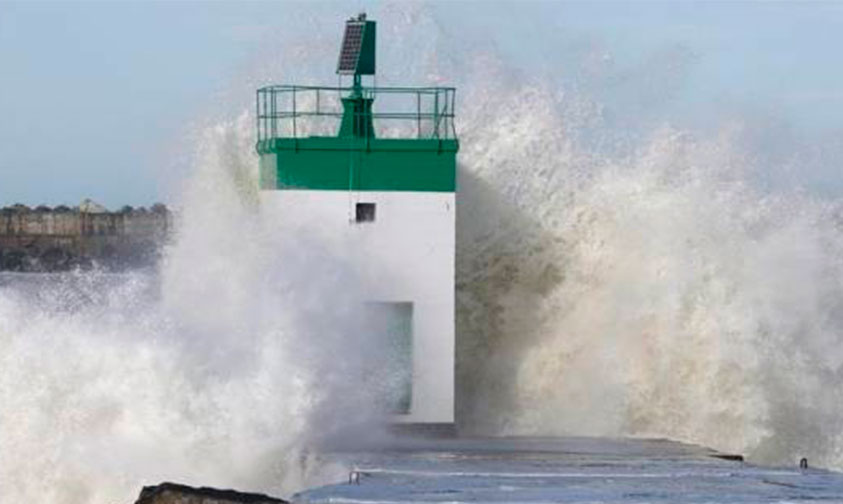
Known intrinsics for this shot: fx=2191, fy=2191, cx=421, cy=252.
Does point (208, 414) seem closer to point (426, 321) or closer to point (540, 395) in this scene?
point (426, 321)

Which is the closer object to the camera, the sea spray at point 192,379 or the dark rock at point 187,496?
the dark rock at point 187,496

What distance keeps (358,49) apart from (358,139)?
1.27 m

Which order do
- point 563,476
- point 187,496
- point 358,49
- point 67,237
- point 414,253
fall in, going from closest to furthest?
point 187,496
point 563,476
point 414,253
point 358,49
point 67,237

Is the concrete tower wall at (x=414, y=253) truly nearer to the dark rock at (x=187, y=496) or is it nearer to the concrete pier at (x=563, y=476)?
the concrete pier at (x=563, y=476)

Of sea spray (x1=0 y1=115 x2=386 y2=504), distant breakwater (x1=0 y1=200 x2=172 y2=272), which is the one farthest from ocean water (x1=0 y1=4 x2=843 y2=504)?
distant breakwater (x1=0 y1=200 x2=172 y2=272)

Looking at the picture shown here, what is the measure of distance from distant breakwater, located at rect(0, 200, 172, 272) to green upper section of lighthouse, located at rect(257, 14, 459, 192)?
8156 cm

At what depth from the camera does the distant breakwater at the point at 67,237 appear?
348 feet

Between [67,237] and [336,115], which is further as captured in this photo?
[67,237]

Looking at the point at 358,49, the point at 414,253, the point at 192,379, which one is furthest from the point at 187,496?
the point at 358,49

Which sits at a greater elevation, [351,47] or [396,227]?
[351,47]

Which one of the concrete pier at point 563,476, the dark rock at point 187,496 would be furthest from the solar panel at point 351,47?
the dark rock at point 187,496

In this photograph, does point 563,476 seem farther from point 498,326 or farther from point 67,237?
point 67,237

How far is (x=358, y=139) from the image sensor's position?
732 inches

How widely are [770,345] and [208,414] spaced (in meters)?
6.47
